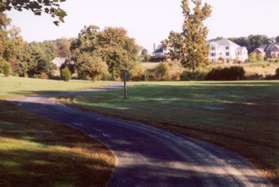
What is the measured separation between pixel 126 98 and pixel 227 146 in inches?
848

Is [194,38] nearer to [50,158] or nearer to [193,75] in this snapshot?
[193,75]

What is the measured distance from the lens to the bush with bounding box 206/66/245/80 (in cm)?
6297

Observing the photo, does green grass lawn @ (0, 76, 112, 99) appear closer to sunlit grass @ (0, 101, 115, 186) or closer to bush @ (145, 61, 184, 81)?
bush @ (145, 61, 184, 81)

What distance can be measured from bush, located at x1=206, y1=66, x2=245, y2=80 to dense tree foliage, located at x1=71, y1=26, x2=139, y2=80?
64.0 feet

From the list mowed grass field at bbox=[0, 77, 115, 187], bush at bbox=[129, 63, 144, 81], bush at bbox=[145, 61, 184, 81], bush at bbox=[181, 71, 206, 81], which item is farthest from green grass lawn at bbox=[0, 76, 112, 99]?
→ mowed grass field at bbox=[0, 77, 115, 187]

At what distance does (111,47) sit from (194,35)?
18305 mm

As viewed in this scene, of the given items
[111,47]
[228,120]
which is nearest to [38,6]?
[228,120]

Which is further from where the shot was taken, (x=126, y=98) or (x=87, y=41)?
(x=87, y=41)

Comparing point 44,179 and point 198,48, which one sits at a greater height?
point 198,48

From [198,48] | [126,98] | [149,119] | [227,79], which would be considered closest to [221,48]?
[198,48]

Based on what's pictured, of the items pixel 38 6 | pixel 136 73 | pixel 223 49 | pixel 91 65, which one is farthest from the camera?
pixel 223 49

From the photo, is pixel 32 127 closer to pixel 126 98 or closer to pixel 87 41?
pixel 126 98

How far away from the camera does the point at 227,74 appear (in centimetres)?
6425

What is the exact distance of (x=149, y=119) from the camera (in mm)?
21891
